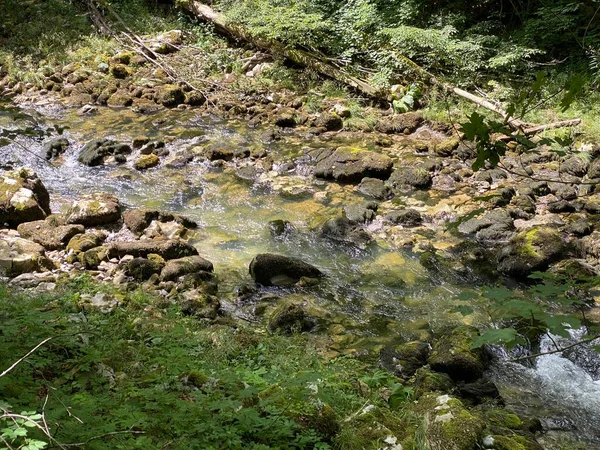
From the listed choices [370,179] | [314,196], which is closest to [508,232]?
[370,179]

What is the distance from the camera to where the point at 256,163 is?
11.7m

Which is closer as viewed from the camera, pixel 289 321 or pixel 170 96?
pixel 289 321

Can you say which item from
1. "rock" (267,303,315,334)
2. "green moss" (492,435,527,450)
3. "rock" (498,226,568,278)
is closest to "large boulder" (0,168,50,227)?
"rock" (267,303,315,334)

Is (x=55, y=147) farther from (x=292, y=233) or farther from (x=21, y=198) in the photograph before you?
(x=292, y=233)

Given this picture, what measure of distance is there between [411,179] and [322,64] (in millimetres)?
6968

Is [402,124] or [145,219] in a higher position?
[402,124]

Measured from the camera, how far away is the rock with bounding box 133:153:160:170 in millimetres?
11398

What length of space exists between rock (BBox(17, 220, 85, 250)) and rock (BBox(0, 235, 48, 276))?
285 millimetres

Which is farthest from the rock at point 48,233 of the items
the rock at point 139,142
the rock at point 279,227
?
the rock at point 139,142

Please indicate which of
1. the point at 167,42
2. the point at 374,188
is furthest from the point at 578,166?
the point at 167,42

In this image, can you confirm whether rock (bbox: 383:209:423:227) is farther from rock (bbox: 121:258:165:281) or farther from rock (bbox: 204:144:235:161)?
rock (bbox: 204:144:235:161)

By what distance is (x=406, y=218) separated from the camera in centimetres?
916

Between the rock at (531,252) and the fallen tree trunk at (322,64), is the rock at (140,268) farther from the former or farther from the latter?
the fallen tree trunk at (322,64)

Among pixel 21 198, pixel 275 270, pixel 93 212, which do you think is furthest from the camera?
pixel 93 212
